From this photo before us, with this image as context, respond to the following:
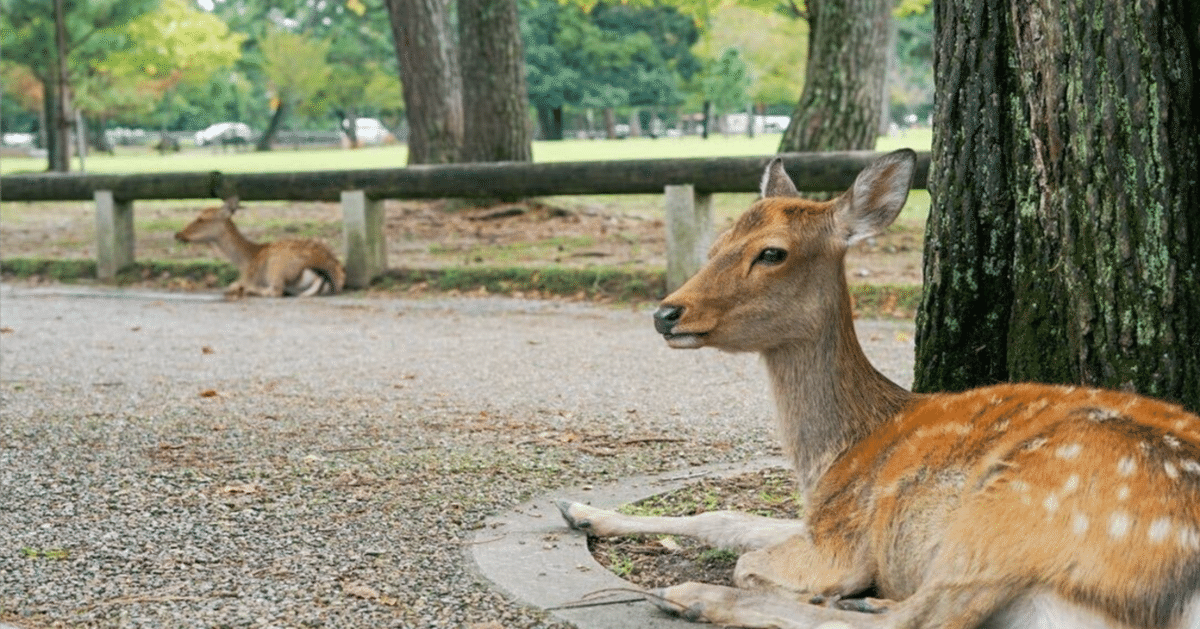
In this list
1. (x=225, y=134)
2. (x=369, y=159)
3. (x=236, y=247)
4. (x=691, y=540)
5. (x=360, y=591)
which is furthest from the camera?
(x=225, y=134)

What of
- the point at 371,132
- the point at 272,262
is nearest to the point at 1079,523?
the point at 272,262

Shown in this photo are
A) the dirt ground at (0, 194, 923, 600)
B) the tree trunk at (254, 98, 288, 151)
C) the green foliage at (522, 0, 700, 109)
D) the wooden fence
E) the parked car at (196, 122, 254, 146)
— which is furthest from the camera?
the parked car at (196, 122, 254, 146)

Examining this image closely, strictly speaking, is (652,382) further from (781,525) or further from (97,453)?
(781,525)

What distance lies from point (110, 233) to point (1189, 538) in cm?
1245

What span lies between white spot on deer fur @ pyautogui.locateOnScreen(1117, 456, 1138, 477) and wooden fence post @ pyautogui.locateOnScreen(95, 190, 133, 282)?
12187 mm

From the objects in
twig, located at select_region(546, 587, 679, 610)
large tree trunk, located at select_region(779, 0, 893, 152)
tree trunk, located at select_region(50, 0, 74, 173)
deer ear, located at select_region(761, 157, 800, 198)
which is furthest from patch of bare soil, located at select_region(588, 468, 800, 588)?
tree trunk, located at select_region(50, 0, 74, 173)

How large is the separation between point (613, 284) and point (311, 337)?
2645 mm

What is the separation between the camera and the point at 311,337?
1027 centimetres

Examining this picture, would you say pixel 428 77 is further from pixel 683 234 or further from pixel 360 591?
pixel 360 591

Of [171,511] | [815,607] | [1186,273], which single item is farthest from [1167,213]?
[171,511]

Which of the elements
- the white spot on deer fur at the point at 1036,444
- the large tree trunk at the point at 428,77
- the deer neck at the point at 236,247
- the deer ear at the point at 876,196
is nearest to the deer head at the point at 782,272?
the deer ear at the point at 876,196

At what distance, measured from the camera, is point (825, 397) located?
4105 millimetres

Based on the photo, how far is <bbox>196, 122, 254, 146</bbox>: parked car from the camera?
7462 cm

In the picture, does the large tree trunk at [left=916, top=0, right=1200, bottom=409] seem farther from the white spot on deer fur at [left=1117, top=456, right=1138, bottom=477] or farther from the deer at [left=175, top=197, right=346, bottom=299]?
Result: the deer at [left=175, top=197, right=346, bottom=299]
